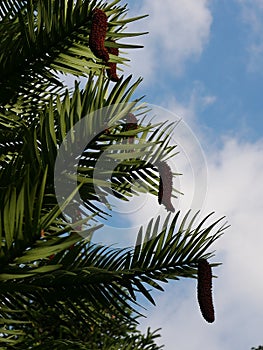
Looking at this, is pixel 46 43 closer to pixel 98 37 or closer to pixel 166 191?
pixel 98 37

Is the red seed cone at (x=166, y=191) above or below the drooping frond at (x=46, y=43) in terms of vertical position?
below

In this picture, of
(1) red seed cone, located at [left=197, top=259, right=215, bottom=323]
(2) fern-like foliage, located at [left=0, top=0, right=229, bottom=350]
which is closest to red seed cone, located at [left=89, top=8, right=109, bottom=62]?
(2) fern-like foliage, located at [left=0, top=0, right=229, bottom=350]

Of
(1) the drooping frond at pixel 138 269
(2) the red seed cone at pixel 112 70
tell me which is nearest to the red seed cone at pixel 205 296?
(1) the drooping frond at pixel 138 269

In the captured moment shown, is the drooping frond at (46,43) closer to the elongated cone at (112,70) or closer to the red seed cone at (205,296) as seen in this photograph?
the elongated cone at (112,70)

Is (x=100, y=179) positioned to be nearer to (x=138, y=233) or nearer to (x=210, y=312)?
(x=138, y=233)

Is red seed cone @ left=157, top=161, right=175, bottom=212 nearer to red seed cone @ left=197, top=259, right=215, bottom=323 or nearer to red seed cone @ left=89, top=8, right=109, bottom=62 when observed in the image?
red seed cone @ left=197, top=259, right=215, bottom=323

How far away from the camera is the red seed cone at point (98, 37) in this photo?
74.3 inches

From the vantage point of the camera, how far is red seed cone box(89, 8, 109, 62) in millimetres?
1888

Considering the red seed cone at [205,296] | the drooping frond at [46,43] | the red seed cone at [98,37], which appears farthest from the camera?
the drooping frond at [46,43]

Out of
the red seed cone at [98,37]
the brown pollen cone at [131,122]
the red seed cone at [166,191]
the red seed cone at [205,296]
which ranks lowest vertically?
the red seed cone at [205,296]

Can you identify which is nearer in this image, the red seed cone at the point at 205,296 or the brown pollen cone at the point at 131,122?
the red seed cone at the point at 205,296

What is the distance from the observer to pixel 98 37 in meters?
1.90

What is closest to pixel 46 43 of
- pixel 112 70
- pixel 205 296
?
pixel 112 70

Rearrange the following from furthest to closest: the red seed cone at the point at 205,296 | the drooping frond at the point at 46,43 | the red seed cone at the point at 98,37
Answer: the drooping frond at the point at 46,43 < the red seed cone at the point at 98,37 < the red seed cone at the point at 205,296
